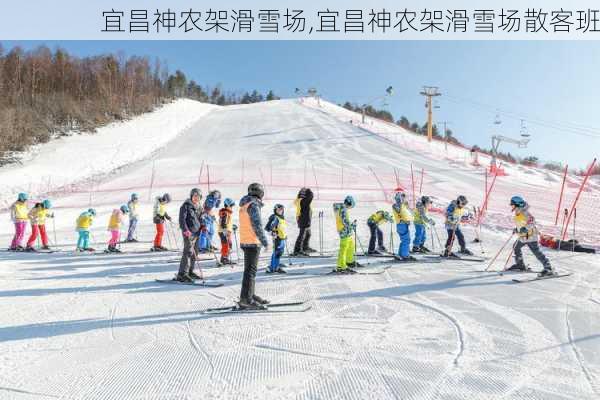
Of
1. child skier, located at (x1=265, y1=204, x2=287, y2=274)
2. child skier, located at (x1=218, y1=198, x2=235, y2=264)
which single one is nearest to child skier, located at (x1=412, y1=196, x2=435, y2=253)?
child skier, located at (x1=265, y1=204, x2=287, y2=274)

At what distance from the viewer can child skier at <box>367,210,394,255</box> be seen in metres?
10.2

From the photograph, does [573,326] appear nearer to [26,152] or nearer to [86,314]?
[86,314]

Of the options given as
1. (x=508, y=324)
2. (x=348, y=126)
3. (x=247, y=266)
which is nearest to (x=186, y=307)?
(x=247, y=266)

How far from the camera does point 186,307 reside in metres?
6.20

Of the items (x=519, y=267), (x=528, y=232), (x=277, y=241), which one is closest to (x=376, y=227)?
(x=277, y=241)

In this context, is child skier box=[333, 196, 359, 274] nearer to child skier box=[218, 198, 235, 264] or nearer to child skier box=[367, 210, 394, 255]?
child skier box=[367, 210, 394, 255]

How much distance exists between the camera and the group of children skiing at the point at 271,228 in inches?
236

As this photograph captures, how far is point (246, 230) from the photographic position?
5961 millimetres

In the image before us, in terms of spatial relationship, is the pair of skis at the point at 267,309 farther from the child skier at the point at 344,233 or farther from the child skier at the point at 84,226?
the child skier at the point at 84,226

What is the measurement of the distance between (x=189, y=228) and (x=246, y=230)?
1937 mm

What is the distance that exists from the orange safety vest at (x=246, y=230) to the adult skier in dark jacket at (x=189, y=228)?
1822 mm

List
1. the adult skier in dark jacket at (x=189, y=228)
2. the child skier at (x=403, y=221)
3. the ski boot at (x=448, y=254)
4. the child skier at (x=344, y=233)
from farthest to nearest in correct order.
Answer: the ski boot at (x=448, y=254), the child skier at (x=403, y=221), the child skier at (x=344, y=233), the adult skier in dark jacket at (x=189, y=228)

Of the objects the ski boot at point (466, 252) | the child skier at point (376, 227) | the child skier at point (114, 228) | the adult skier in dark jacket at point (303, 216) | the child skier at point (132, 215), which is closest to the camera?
the ski boot at point (466, 252)

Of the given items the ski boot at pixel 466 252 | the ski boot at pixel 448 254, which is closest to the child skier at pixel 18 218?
the ski boot at pixel 448 254
